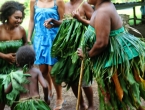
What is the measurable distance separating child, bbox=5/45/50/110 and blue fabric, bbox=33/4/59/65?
1031 mm

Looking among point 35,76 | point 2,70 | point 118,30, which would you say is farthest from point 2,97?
point 118,30

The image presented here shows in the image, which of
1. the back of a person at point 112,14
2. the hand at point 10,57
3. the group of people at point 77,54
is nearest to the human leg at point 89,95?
the group of people at point 77,54

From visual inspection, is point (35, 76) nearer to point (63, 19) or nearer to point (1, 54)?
point (1, 54)

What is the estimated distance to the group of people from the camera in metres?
3.00

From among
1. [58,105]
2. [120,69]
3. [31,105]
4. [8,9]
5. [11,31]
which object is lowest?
[58,105]

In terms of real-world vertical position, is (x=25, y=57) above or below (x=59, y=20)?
below

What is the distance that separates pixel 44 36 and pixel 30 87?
1291 millimetres

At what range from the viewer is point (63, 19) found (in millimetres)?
4074

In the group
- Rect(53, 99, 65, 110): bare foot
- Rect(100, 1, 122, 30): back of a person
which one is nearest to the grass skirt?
Rect(100, 1, 122, 30): back of a person

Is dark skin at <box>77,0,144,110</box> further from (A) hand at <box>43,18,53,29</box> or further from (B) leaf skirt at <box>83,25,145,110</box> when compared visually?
(A) hand at <box>43,18,53,29</box>

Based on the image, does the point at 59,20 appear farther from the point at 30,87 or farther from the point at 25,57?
the point at 30,87

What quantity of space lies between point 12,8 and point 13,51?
1.68 ft

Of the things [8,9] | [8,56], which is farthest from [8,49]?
[8,9]

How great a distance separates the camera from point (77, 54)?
3395 mm
